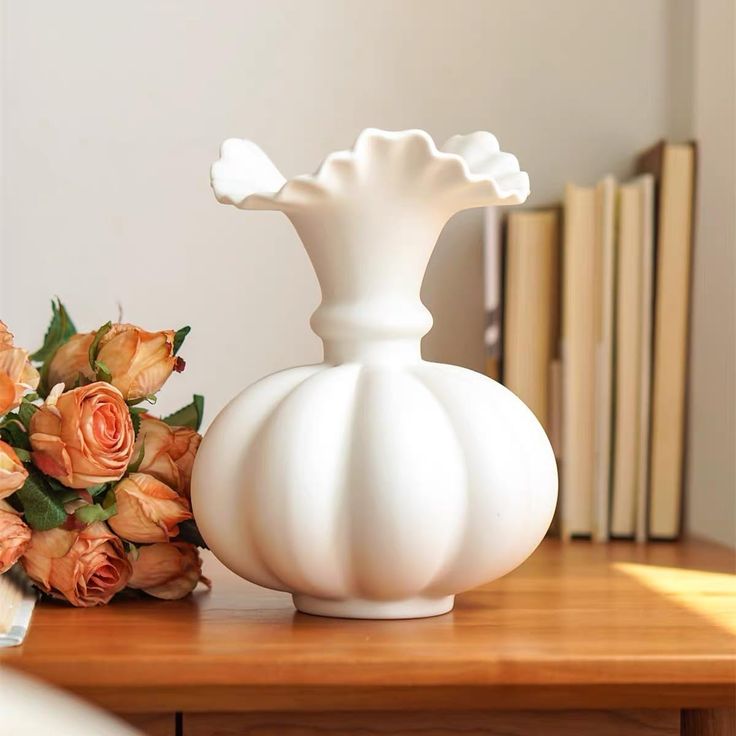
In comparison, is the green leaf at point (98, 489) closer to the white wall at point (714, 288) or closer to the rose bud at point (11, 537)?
the rose bud at point (11, 537)

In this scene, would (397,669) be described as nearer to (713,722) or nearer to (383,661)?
(383,661)

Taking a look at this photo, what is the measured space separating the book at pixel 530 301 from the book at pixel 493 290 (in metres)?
0.01

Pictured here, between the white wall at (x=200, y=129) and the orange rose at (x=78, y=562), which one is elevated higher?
the white wall at (x=200, y=129)

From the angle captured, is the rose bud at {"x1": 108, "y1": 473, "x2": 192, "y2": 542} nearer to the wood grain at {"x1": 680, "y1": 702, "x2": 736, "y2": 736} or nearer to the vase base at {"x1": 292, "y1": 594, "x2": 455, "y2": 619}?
the vase base at {"x1": 292, "y1": 594, "x2": 455, "y2": 619}

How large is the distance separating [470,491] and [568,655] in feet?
0.36

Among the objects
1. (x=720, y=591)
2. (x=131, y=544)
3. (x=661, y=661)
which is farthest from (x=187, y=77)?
(x=661, y=661)

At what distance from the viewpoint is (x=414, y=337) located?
2.37 feet

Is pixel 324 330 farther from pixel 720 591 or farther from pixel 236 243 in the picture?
pixel 236 243

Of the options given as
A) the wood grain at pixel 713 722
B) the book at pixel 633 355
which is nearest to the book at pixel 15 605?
the wood grain at pixel 713 722

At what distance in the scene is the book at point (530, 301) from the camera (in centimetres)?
124

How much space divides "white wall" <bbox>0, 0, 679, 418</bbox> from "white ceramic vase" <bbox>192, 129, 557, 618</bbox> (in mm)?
577

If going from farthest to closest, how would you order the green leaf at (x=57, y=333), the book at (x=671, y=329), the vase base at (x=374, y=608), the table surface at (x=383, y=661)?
the book at (x=671, y=329)
the green leaf at (x=57, y=333)
the vase base at (x=374, y=608)
the table surface at (x=383, y=661)

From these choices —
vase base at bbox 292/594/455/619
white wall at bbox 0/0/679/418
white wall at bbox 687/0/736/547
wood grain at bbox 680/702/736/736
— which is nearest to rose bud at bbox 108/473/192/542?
vase base at bbox 292/594/455/619

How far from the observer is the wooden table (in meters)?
0.59
